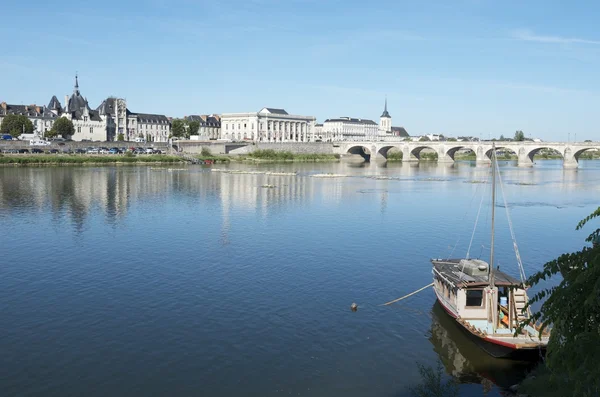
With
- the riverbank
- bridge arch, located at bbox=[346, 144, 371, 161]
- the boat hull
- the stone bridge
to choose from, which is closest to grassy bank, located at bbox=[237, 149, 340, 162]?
the riverbank

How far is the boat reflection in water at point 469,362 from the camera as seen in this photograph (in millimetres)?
18141

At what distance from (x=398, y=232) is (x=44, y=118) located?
436ft

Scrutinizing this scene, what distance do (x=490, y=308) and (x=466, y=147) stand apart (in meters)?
136

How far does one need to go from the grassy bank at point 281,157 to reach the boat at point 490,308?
4683 inches

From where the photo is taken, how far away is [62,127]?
447ft

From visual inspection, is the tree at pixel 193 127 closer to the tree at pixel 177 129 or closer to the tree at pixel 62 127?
the tree at pixel 177 129

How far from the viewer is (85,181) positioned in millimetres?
76250

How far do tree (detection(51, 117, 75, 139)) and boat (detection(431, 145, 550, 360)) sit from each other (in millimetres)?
129773

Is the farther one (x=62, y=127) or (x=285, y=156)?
(x=285, y=156)

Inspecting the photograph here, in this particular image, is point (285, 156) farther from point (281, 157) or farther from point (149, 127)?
point (149, 127)

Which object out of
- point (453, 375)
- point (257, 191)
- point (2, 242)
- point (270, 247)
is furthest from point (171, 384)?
point (257, 191)

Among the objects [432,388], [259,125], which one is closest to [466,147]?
[259,125]

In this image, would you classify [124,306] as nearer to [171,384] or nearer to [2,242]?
[171,384]

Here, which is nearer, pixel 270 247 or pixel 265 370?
pixel 265 370
